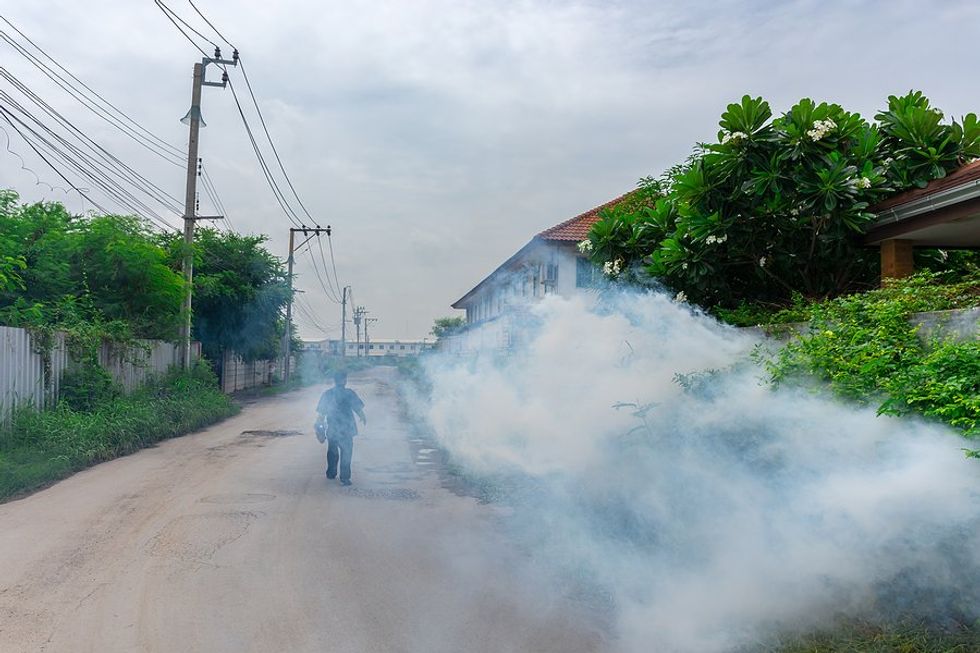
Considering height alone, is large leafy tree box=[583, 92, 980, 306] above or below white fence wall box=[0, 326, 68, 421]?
above

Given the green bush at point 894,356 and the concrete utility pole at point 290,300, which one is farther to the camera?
the concrete utility pole at point 290,300

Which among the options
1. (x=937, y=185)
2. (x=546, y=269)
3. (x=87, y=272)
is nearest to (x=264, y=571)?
(x=937, y=185)

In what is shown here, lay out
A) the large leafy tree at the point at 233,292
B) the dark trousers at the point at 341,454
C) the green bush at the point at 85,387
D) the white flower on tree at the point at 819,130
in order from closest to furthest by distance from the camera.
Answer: the white flower on tree at the point at 819,130
the dark trousers at the point at 341,454
the green bush at the point at 85,387
the large leafy tree at the point at 233,292

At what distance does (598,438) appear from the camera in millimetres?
8555

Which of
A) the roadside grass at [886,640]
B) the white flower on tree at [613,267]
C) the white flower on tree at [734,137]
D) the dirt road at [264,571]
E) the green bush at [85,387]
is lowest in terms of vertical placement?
Answer: the dirt road at [264,571]

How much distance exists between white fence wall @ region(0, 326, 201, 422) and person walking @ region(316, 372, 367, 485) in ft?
16.2

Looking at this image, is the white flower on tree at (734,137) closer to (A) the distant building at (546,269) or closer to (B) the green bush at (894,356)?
(B) the green bush at (894,356)

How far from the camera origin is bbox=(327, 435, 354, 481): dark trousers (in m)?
10.3

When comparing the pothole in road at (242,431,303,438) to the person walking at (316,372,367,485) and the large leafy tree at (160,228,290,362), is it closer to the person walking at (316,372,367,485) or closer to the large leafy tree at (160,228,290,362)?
the person walking at (316,372,367,485)

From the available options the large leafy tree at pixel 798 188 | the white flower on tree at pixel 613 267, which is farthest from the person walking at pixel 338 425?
the large leafy tree at pixel 798 188

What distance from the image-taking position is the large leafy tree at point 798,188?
8.19 metres

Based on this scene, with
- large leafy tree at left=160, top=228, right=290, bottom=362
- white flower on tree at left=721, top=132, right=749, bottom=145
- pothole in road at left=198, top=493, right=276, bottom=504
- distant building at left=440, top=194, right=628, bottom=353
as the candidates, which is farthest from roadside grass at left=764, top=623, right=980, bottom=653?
large leafy tree at left=160, top=228, right=290, bottom=362

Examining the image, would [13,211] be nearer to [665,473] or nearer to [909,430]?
[665,473]

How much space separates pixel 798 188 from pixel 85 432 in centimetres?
1096
